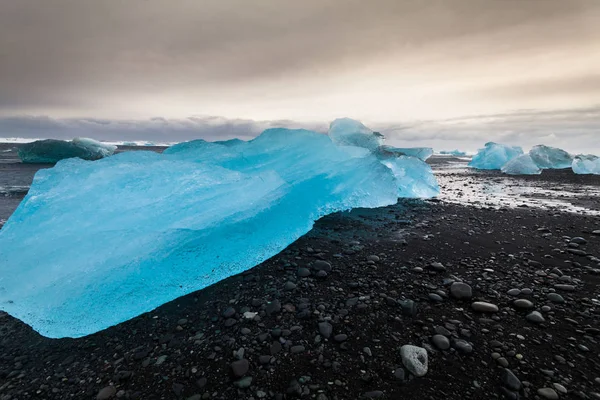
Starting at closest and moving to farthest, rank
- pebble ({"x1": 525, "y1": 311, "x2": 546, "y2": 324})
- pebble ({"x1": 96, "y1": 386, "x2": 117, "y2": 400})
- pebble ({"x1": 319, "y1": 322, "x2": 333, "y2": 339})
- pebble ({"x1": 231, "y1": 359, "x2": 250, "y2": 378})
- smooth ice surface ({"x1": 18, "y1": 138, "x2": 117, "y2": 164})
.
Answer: pebble ({"x1": 96, "y1": 386, "x2": 117, "y2": 400}), pebble ({"x1": 231, "y1": 359, "x2": 250, "y2": 378}), pebble ({"x1": 319, "y1": 322, "x2": 333, "y2": 339}), pebble ({"x1": 525, "y1": 311, "x2": 546, "y2": 324}), smooth ice surface ({"x1": 18, "y1": 138, "x2": 117, "y2": 164})

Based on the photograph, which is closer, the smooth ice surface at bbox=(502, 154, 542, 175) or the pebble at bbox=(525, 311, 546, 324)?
the pebble at bbox=(525, 311, 546, 324)

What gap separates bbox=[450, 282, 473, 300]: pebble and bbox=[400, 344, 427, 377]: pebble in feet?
3.38

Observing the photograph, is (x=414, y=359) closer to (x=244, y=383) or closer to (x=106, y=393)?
(x=244, y=383)

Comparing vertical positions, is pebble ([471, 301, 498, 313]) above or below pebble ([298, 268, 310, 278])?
below

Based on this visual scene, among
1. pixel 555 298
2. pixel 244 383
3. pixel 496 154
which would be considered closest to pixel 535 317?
pixel 555 298

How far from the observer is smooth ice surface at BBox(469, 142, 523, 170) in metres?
19.6

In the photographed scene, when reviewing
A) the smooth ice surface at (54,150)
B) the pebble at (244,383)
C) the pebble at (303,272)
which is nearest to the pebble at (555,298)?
the pebble at (303,272)

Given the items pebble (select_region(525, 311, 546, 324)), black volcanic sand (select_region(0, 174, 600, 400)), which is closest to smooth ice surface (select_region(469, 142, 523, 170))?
black volcanic sand (select_region(0, 174, 600, 400))

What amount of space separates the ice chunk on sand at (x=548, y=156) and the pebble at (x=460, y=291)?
71.2 ft

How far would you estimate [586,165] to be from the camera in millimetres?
16344

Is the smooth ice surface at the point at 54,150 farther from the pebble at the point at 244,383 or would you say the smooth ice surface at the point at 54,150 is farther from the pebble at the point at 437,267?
the pebble at the point at 437,267

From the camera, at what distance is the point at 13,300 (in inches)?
102

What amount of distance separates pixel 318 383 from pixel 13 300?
297 centimetres

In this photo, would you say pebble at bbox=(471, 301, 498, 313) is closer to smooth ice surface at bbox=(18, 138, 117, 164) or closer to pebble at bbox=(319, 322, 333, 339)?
pebble at bbox=(319, 322, 333, 339)
